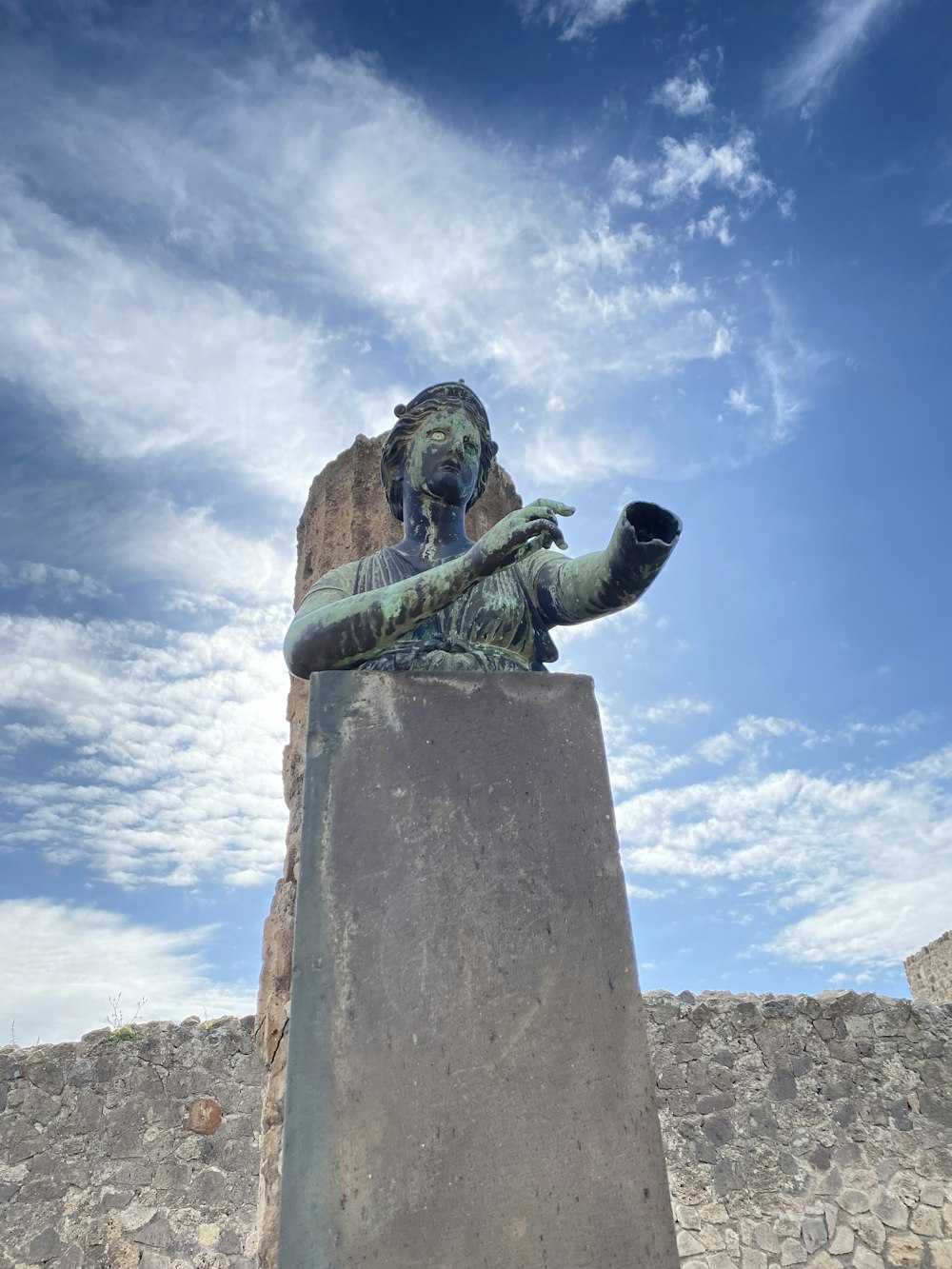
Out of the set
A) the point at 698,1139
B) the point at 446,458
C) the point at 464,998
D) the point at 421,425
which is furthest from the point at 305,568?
the point at 698,1139

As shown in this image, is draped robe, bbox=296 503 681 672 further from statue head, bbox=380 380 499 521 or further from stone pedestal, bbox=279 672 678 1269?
statue head, bbox=380 380 499 521

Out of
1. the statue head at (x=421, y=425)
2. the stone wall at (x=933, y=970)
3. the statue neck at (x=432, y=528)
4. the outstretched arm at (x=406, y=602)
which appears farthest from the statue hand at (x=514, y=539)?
the stone wall at (x=933, y=970)

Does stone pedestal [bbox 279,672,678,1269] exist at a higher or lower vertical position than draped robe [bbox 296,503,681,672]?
lower

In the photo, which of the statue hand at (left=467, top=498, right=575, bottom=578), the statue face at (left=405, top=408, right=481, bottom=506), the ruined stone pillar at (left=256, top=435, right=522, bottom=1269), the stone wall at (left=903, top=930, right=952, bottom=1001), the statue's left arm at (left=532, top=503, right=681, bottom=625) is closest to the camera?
the statue hand at (left=467, top=498, right=575, bottom=578)

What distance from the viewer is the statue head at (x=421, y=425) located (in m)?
2.40

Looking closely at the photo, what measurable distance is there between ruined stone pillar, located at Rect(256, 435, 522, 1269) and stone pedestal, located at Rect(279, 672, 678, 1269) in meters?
0.89

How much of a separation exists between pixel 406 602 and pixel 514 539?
28 cm

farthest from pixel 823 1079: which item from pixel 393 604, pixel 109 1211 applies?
pixel 393 604

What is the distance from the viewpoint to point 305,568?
3289 millimetres

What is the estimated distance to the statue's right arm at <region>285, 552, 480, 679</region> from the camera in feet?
6.04

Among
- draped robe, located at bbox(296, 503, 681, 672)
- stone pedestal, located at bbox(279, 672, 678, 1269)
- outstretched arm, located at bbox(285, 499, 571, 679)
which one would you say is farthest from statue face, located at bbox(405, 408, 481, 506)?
stone pedestal, located at bbox(279, 672, 678, 1269)

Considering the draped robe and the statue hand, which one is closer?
the statue hand

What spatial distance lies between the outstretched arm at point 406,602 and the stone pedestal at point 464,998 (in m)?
0.13

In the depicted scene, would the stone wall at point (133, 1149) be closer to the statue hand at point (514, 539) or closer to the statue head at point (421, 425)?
the statue head at point (421, 425)
